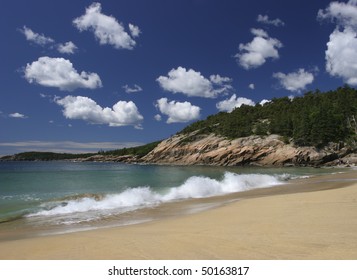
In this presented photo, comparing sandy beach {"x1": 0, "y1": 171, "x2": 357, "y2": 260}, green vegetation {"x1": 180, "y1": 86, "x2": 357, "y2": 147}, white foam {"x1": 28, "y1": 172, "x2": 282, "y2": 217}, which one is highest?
green vegetation {"x1": 180, "y1": 86, "x2": 357, "y2": 147}

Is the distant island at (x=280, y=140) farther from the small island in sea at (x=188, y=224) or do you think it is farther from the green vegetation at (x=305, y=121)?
the small island in sea at (x=188, y=224)

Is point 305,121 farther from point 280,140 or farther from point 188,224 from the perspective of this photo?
point 188,224

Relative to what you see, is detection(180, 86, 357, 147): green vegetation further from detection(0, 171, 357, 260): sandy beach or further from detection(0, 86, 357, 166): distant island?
detection(0, 171, 357, 260): sandy beach

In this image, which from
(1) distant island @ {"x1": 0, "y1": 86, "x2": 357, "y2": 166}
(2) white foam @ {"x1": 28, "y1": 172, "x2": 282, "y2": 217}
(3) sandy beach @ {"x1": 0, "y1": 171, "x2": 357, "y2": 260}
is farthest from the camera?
(1) distant island @ {"x1": 0, "y1": 86, "x2": 357, "y2": 166}

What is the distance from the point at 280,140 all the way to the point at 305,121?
9.13m

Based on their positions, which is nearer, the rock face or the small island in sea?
the small island in sea

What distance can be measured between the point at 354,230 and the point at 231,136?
96.6 meters

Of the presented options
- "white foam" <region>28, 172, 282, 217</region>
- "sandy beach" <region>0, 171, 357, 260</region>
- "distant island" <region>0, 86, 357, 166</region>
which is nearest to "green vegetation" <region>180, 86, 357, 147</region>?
"distant island" <region>0, 86, 357, 166</region>

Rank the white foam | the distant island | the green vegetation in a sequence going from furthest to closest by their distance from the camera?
the green vegetation < the distant island < the white foam

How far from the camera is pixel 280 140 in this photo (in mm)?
89312

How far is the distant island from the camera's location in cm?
8169

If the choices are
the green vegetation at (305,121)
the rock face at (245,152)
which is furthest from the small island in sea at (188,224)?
the green vegetation at (305,121)

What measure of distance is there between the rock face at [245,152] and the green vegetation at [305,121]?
3.72m
